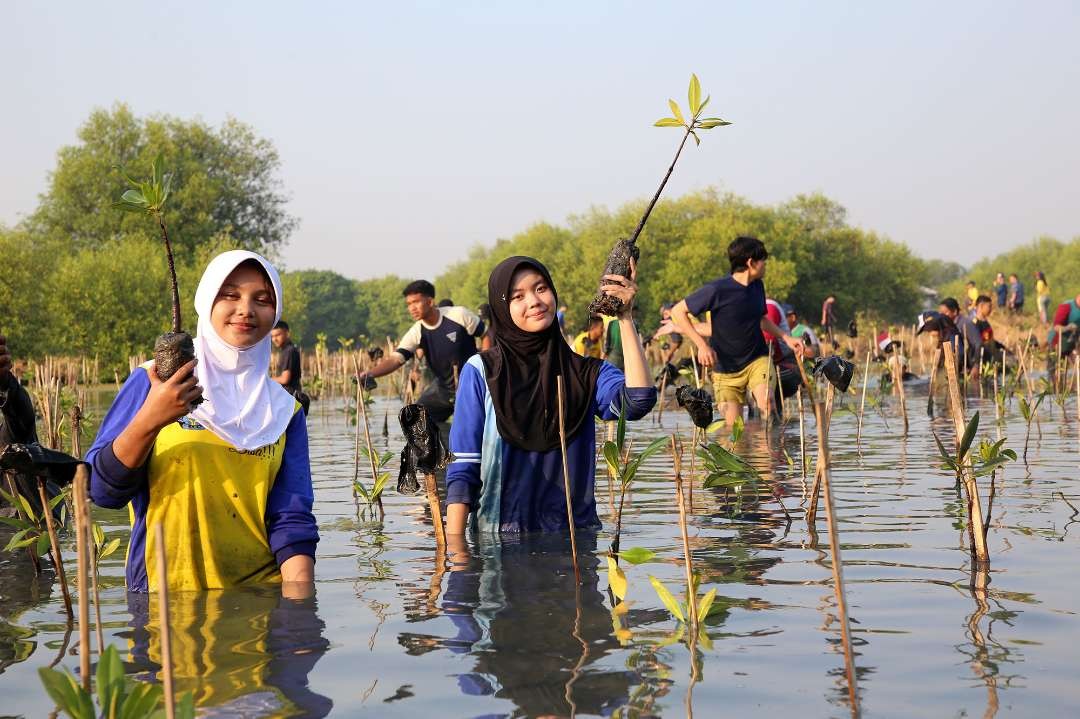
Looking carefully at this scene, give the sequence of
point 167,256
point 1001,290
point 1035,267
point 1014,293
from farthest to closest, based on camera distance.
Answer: point 1035,267, point 1001,290, point 1014,293, point 167,256

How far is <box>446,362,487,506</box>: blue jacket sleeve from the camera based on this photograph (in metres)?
5.46

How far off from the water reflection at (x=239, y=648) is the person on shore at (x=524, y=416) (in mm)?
1177

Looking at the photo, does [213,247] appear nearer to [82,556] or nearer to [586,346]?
[586,346]

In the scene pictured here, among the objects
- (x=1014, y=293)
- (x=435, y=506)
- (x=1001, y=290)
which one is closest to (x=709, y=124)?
(x=435, y=506)

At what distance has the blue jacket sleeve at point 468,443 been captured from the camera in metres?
5.46

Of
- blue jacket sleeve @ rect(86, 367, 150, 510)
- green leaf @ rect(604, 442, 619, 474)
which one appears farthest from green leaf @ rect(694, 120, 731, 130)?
blue jacket sleeve @ rect(86, 367, 150, 510)

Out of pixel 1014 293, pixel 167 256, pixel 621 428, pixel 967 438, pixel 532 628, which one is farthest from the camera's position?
pixel 1014 293

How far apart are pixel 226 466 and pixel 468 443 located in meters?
1.66

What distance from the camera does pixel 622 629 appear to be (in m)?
4.17

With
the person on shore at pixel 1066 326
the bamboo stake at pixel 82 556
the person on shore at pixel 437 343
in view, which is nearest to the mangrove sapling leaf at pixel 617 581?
the bamboo stake at pixel 82 556

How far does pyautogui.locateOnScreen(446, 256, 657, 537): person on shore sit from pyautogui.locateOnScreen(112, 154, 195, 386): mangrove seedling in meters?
1.77

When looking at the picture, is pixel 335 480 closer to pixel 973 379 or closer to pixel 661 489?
pixel 661 489

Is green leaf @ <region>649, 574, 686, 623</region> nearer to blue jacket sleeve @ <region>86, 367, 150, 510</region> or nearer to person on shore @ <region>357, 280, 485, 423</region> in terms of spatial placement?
blue jacket sleeve @ <region>86, 367, 150, 510</region>

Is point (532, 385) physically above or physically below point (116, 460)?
above
